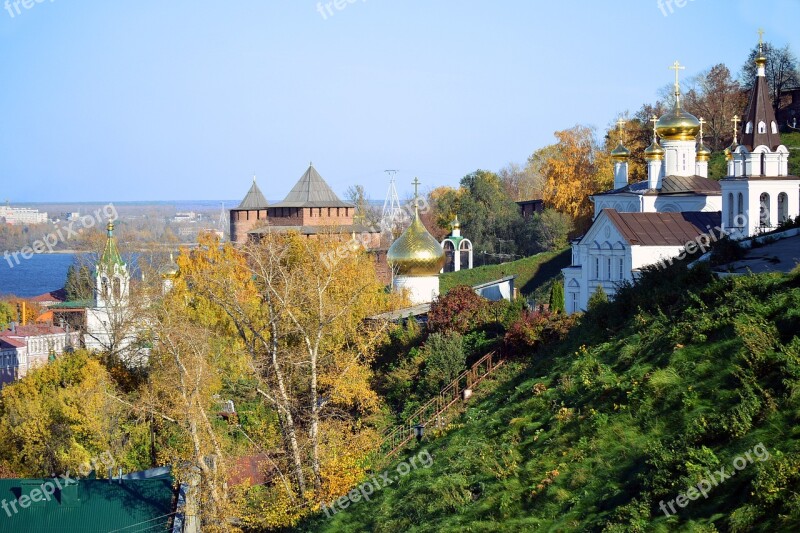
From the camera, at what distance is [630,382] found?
11.1 m

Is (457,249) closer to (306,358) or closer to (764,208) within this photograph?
(764,208)

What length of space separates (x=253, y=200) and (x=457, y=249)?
14.5 m

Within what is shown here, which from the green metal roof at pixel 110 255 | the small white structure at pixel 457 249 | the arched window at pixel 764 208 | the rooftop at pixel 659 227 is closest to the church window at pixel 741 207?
the arched window at pixel 764 208

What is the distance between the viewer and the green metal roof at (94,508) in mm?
16594

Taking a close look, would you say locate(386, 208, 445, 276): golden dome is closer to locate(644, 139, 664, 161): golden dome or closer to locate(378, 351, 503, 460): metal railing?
locate(644, 139, 664, 161): golden dome

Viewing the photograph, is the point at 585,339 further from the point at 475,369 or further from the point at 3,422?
→ the point at 3,422

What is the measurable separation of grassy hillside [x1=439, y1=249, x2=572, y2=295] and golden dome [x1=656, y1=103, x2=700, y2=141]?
848 cm

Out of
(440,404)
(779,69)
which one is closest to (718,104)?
(779,69)

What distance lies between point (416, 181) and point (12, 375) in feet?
60.5

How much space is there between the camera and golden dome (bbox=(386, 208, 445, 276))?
31844 millimetres

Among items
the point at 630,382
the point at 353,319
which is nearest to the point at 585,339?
the point at 630,382

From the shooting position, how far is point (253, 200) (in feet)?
185

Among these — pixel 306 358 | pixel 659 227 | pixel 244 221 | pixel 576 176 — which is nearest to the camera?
pixel 306 358

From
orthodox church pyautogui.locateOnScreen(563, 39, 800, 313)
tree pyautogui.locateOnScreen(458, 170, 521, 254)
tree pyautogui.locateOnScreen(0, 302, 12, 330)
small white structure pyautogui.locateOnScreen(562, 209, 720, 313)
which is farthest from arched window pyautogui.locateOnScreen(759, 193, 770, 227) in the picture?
tree pyautogui.locateOnScreen(0, 302, 12, 330)
